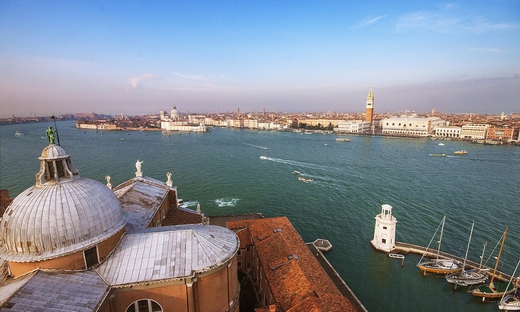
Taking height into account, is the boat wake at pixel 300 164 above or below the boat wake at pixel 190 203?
above

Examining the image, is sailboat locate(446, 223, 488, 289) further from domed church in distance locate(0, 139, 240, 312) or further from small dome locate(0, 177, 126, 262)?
small dome locate(0, 177, 126, 262)

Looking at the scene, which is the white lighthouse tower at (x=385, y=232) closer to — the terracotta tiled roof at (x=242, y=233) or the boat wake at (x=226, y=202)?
the terracotta tiled roof at (x=242, y=233)

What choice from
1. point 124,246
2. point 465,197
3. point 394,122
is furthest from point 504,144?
point 124,246

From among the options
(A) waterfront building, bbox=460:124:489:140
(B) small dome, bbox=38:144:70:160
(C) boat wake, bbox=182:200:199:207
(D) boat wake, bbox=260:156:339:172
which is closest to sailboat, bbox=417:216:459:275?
(C) boat wake, bbox=182:200:199:207

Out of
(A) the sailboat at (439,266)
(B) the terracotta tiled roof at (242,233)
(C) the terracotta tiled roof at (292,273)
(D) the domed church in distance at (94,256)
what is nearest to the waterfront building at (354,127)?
(A) the sailboat at (439,266)

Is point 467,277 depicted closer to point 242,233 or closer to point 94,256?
point 242,233
